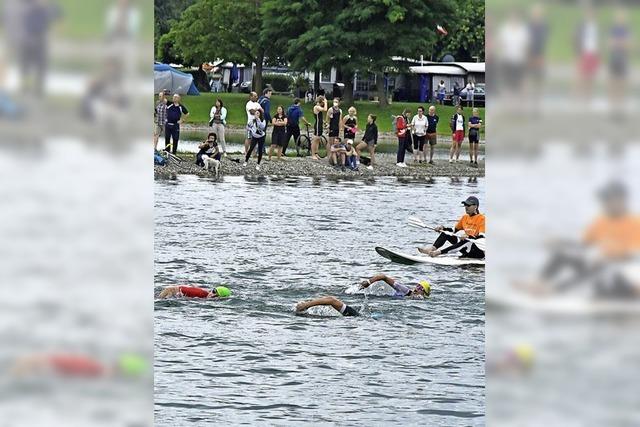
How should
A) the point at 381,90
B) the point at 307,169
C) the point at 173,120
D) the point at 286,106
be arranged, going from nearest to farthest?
the point at 173,120 < the point at 307,169 < the point at 286,106 < the point at 381,90

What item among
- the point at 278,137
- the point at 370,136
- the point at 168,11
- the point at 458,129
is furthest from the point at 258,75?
the point at 370,136

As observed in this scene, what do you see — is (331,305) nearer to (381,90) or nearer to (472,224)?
(472,224)

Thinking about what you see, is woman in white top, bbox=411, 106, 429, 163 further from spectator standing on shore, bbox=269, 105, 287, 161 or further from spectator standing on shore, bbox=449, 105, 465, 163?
spectator standing on shore, bbox=269, 105, 287, 161

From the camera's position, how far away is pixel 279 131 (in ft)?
137

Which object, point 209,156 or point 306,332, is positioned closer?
point 306,332

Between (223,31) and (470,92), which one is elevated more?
(223,31)

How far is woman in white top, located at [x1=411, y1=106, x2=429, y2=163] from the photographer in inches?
1710
